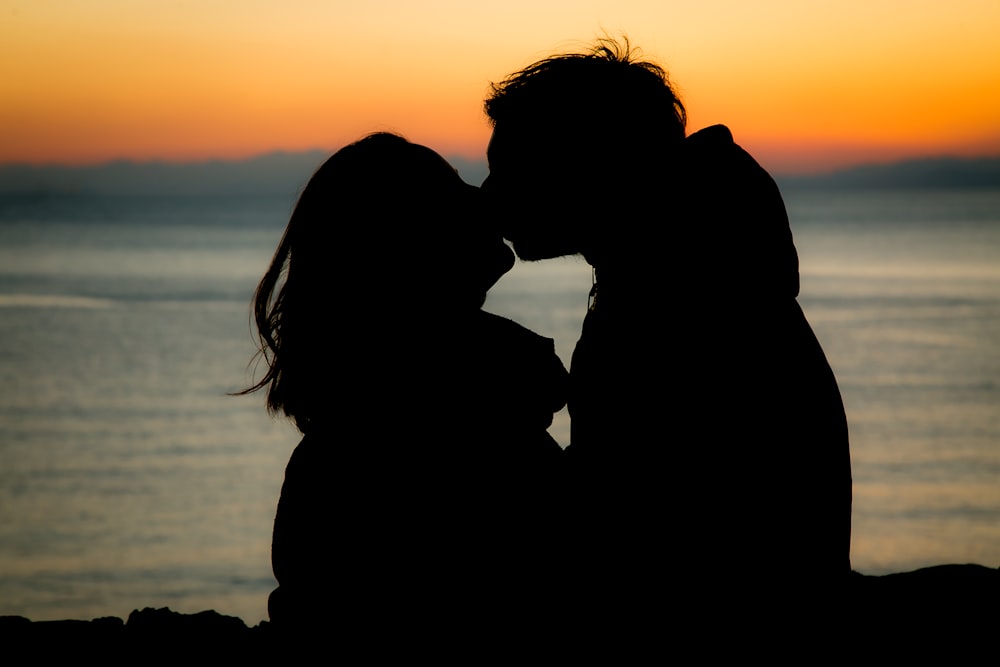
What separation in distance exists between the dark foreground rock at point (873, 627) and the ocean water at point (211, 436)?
4.20 ft

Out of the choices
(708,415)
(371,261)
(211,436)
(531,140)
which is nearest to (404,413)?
(371,261)

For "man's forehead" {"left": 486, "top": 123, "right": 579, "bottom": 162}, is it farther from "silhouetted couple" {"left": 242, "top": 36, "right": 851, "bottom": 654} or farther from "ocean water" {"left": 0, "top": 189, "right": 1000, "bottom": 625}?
"ocean water" {"left": 0, "top": 189, "right": 1000, "bottom": 625}

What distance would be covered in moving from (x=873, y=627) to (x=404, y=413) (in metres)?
2.65

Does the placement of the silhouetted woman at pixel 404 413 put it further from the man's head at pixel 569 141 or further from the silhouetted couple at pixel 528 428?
the man's head at pixel 569 141

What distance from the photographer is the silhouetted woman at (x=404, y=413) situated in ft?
7.29

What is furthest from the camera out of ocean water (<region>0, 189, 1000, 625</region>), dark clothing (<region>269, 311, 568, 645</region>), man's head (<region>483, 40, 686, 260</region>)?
ocean water (<region>0, 189, 1000, 625</region>)

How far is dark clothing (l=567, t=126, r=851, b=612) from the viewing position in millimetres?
2281

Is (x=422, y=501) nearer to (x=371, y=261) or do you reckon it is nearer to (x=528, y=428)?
(x=528, y=428)

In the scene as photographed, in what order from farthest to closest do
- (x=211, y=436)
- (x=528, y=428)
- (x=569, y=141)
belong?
(x=211, y=436), (x=569, y=141), (x=528, y=428)

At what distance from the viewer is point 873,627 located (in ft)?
14.0

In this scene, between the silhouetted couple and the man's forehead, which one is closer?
the silhouetted couple

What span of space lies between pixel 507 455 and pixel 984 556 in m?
8.06

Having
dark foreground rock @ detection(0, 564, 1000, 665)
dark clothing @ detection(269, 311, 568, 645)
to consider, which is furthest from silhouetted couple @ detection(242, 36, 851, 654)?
dark foreground rock @ detection(0, 564, 1000, 665)

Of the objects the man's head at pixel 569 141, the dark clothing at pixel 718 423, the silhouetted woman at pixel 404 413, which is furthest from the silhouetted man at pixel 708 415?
the man's head at pixel 569 141
